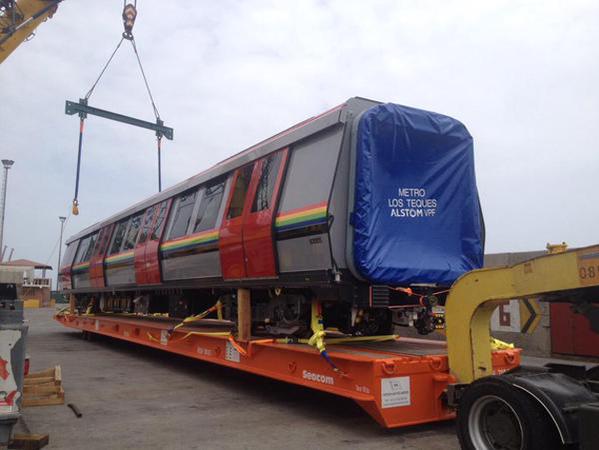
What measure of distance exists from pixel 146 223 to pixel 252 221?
15.8ft

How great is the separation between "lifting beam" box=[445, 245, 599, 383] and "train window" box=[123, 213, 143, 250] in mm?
8183

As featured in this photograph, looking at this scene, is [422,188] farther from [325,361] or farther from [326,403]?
[326,403]

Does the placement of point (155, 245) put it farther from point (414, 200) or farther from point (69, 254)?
point (69, 254)

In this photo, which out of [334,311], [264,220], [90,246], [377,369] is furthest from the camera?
[90,246]

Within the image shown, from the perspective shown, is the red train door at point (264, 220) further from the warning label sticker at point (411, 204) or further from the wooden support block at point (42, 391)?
the wooden support block at point (42, 391)

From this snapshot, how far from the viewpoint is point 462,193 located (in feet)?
21.5

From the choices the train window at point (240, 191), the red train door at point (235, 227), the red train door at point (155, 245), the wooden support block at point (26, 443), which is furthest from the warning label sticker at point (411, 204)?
the red train door at point (155, 245)

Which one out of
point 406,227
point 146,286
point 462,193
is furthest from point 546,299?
point 146,286

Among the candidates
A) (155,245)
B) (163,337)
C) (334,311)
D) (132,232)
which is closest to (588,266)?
(334,311)

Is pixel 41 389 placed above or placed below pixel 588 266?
below

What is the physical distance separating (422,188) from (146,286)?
6331 millimetres

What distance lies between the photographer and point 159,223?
33.4ft

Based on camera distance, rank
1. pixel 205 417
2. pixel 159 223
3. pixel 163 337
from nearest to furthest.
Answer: pixel 205 417 → pixel 163 337 → pixel 159 223

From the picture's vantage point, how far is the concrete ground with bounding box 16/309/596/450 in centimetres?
511
